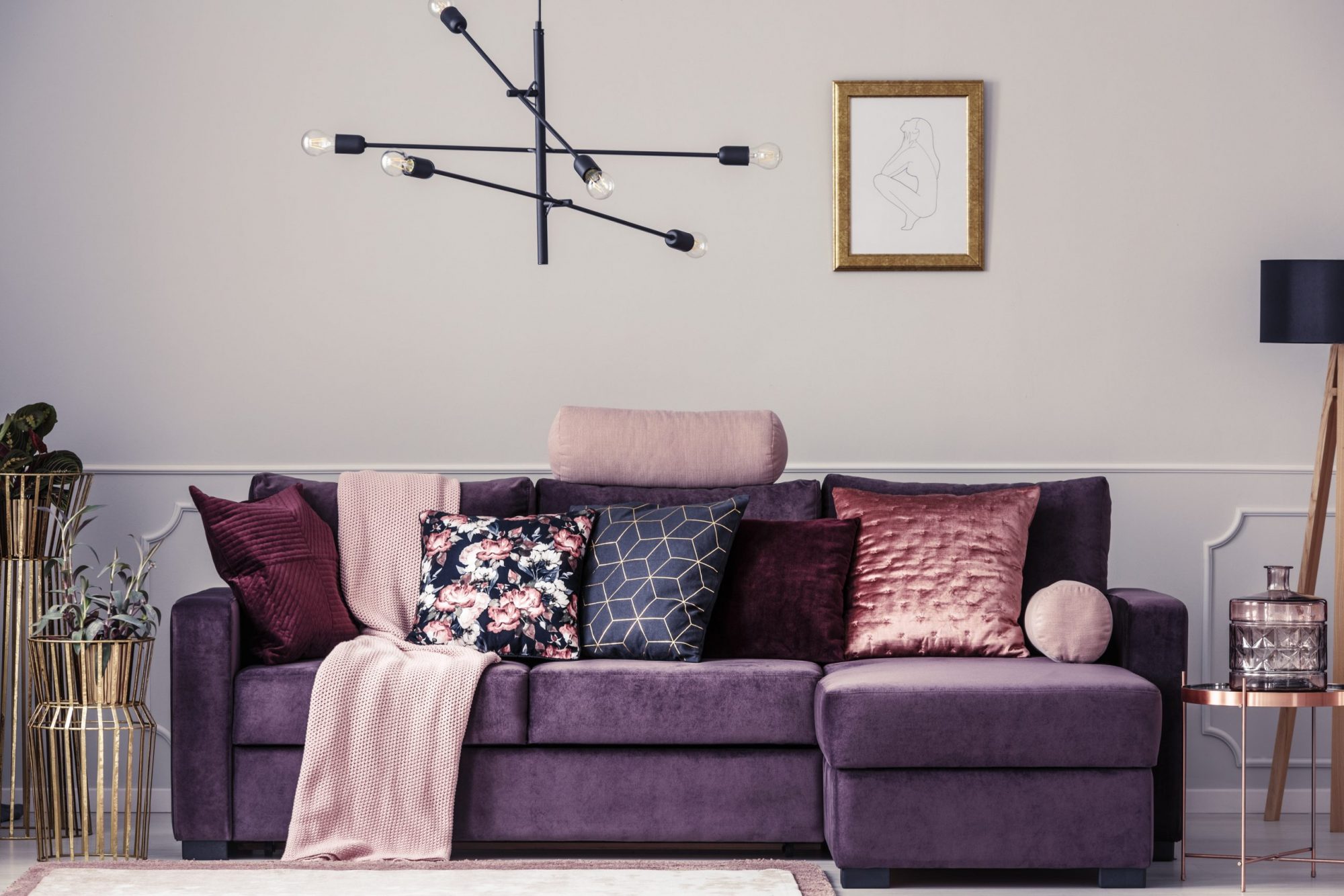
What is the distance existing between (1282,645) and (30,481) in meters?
3.14

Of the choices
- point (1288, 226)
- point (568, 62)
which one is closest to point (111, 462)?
point (568, 62)

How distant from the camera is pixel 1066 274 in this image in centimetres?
412

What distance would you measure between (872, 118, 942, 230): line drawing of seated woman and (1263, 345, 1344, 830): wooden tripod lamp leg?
123 centimetres

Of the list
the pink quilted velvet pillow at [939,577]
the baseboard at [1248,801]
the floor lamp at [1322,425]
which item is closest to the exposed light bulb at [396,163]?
the pink quilted velvet pillow at [939,577]

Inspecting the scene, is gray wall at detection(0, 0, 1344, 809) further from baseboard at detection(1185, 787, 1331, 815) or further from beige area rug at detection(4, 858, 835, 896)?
beige area rug at detection(4, 858, 835, 896)

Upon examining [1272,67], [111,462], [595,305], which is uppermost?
[1272,67]

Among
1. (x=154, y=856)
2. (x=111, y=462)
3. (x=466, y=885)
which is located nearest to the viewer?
(x=466, y=885)

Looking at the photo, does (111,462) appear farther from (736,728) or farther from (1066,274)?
(1066,274)

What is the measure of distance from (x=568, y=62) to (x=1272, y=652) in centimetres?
258

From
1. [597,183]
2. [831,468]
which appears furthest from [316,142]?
[831,468]

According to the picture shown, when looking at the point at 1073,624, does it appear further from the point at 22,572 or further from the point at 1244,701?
the point at 22,572

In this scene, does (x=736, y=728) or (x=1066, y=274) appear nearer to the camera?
(x=736, y=728)

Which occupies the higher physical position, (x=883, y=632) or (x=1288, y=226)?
(x=1288, y=226)

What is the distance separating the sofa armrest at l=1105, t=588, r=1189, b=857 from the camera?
3082 mm
